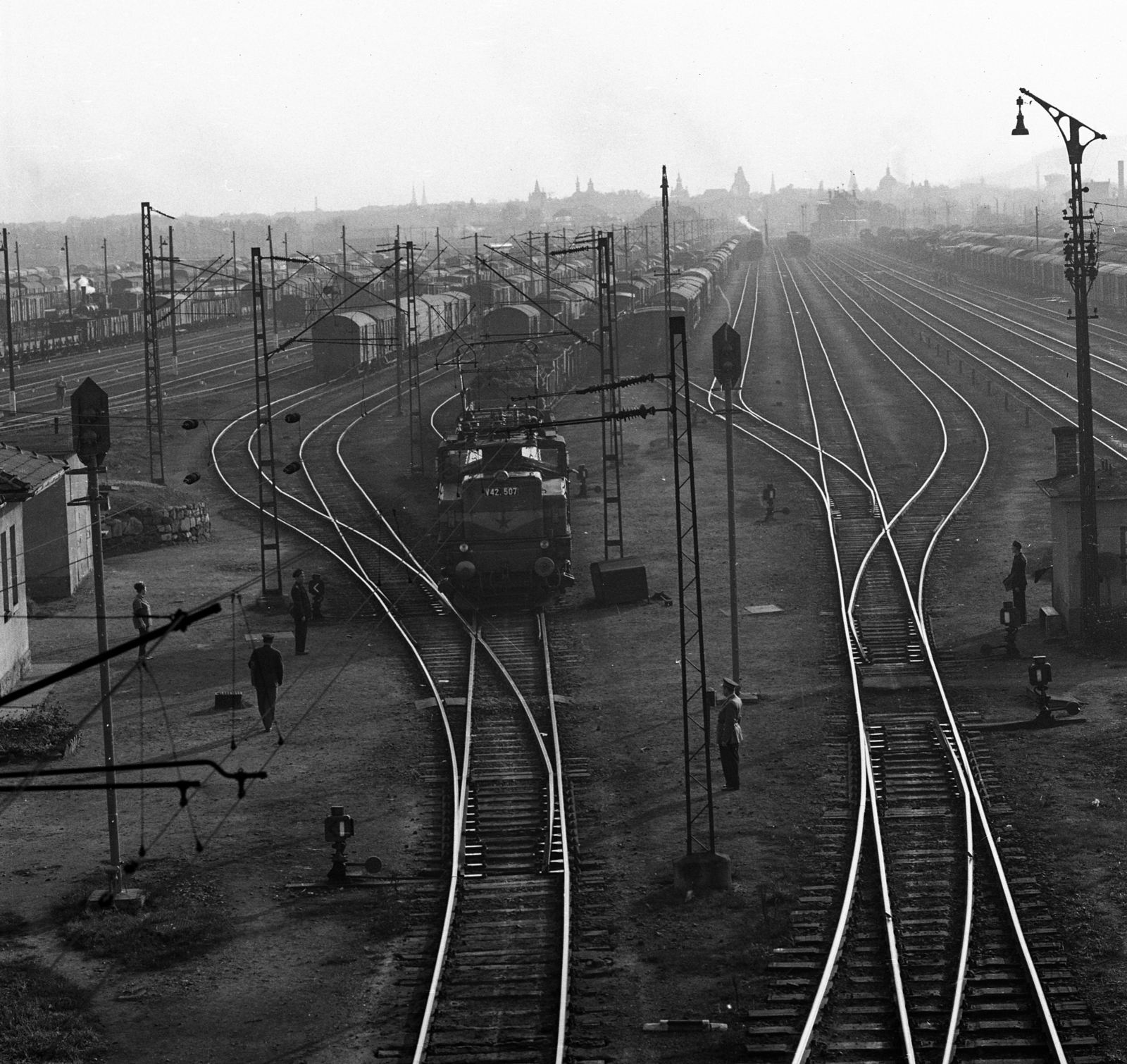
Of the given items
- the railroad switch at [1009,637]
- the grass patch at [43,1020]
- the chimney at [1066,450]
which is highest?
the chimney at [1066,450]

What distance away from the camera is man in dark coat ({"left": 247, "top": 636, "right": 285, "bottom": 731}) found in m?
21.8

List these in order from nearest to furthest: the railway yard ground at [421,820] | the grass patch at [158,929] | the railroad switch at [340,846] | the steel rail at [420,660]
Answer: the railway yard ground at [421,820], the grass patch at [158,929], the railroad switch at [340,846], the steel rail at [420,660]

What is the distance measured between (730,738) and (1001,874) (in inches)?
157

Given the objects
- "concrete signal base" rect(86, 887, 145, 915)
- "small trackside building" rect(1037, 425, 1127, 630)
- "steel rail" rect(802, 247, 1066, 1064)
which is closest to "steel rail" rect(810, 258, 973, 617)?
"steel rail" rect(802, 247, 1066, 1064)

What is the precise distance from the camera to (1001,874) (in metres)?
16.1

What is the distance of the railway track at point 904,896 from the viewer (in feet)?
42.5

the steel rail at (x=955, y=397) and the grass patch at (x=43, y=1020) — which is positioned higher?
the steel rail at (x=955, y=397)

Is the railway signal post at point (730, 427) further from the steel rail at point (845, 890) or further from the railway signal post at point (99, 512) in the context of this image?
the railway signal post at point (99, 512)

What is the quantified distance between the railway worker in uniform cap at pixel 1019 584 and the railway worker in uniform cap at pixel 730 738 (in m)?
8.32

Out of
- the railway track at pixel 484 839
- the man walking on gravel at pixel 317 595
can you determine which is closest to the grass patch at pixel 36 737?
the railway track at pixel 484 839

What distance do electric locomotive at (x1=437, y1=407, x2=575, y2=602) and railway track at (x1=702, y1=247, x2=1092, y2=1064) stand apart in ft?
16.9

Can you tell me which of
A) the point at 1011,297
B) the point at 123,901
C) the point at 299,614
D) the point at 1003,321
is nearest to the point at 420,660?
the point at 299,614

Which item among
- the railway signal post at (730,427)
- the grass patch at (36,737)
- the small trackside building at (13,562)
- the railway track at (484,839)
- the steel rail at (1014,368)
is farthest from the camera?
the steel rail at (1014,368)

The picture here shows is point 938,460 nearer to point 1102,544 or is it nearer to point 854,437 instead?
point 854,437
